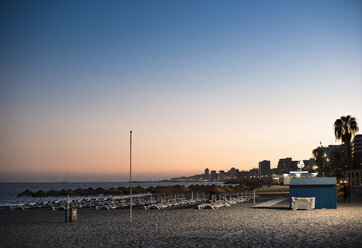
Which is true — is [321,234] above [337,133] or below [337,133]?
below

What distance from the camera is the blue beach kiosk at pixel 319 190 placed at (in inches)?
922

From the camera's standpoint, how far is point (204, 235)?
13258 mm

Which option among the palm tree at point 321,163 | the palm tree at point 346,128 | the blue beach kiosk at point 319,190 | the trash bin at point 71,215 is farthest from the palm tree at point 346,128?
the trash bin at point 71,215

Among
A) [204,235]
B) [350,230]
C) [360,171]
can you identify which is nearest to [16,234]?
[204,235]

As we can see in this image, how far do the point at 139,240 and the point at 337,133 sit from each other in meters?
49.6

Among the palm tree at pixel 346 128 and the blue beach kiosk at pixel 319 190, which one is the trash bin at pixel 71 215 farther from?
the palm tree at pixel 346 128

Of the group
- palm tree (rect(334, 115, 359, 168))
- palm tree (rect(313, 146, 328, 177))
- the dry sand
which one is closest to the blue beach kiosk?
the dry sand

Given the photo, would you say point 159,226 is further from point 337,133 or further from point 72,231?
point 337,133

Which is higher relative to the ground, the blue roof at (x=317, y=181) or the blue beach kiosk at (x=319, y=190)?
the blue roof at (x=317, y=181)

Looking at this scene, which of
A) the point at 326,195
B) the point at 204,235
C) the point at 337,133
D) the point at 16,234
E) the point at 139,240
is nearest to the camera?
the point at 139,240

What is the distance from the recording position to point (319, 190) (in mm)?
23594

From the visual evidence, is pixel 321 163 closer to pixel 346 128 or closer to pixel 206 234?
pixel 346 128

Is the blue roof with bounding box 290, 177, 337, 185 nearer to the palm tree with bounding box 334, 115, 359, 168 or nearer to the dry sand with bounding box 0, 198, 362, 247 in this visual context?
the dry sand with bounding box 0, 198, 362, 247

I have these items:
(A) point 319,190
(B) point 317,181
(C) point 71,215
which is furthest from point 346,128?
(C) point 71,215
